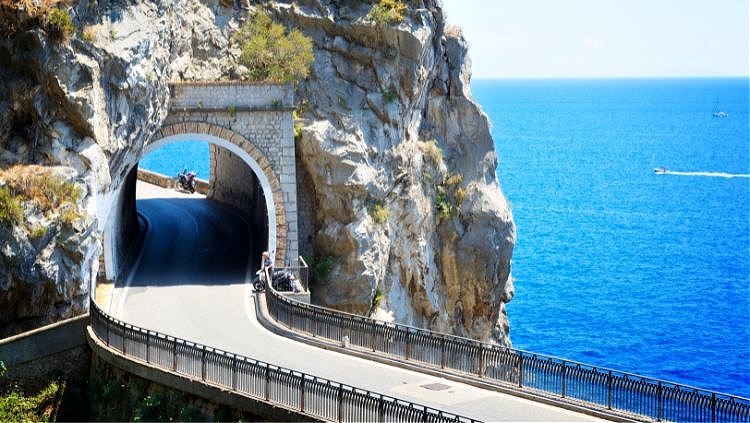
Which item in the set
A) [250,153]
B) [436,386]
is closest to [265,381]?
[436,386]

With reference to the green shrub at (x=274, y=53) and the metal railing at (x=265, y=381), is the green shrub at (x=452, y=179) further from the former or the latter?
the metal railing at (x=265, y=381)

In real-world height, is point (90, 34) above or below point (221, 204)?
above

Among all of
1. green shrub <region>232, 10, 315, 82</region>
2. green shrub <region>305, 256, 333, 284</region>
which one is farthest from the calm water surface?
green shrub <region>232, 10, 315, 82</region>

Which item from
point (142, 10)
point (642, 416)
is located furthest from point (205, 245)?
point (642, 416)

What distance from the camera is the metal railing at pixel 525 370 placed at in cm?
2528

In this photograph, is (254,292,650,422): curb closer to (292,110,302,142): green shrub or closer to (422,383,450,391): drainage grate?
(422,383,450,391): drainage grate

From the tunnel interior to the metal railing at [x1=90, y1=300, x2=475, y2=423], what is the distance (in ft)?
30.7

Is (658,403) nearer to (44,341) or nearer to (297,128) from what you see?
(44,341)

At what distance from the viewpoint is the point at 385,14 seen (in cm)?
4528

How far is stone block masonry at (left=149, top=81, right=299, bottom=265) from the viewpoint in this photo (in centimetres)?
4122

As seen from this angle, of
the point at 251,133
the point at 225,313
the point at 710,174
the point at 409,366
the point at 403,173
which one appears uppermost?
the point at 251,133

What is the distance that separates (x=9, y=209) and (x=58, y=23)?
575cm

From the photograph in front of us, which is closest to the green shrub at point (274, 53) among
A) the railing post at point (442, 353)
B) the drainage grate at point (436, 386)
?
the railing post at point (442, 353)

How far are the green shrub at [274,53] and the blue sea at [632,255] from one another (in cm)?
2279
